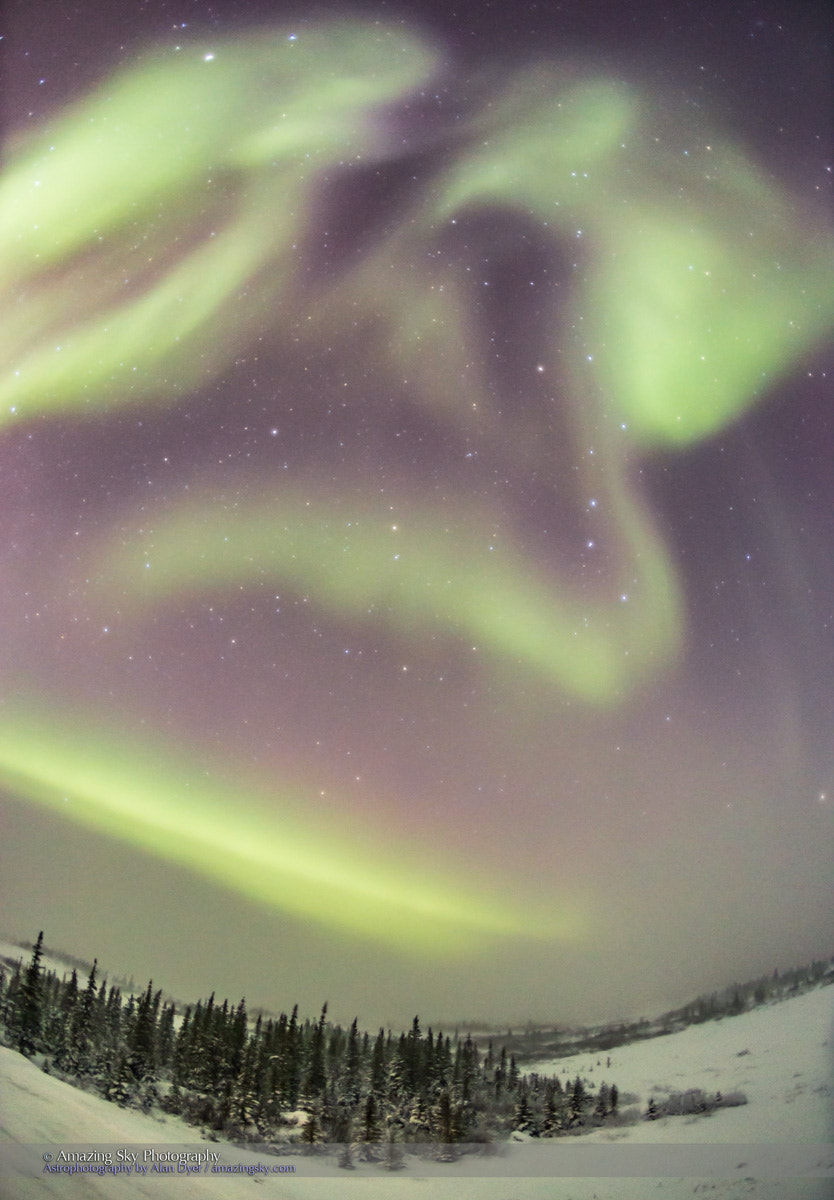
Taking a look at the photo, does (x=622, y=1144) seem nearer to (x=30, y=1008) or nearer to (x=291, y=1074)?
(x=291, y=1074)

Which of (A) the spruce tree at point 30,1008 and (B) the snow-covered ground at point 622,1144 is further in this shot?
(A) the spruce tree at point 30,1008

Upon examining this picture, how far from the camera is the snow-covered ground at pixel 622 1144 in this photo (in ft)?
20.9

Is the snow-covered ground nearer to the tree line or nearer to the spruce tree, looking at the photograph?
the tree line

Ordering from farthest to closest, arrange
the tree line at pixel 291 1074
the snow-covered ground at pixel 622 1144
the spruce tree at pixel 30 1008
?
the spruce tree at pixel 30 1008
the tree line at pixel 291 1074
the snow-covered ground at pixel 622 1144

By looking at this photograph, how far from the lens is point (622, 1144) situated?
7.02m

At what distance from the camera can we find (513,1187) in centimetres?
675

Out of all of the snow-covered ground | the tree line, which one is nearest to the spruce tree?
the tree line

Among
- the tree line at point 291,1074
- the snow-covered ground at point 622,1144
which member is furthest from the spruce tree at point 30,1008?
the snow-covered ground at point 622,1144

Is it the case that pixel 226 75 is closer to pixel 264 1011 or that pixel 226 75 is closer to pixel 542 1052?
pixel 264 1011

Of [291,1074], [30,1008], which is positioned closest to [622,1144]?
→ [291,1074]

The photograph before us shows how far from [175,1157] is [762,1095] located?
5957 millimetres

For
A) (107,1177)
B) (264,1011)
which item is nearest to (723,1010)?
(264,1011)

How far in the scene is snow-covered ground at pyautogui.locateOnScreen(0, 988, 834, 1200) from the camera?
6.38m

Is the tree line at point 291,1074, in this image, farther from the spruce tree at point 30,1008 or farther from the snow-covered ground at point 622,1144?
the snow-covered ground at point 622,1144
